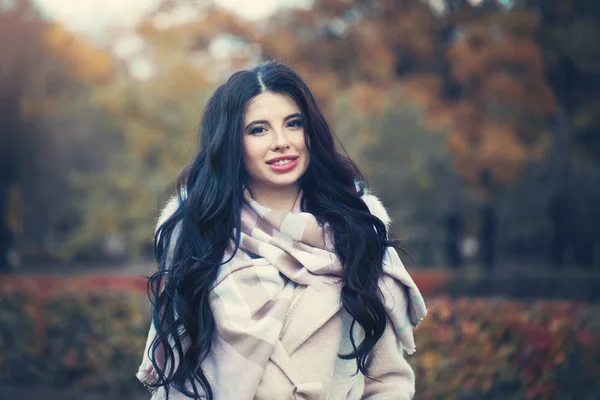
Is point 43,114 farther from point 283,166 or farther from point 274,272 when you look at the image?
point 274,272

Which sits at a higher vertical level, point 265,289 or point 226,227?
point 226,227

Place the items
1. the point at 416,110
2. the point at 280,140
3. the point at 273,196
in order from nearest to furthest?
1. the point at 280,140
2. the point at 273,196
3. the point at 416,110

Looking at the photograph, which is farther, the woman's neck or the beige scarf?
the woman's neck

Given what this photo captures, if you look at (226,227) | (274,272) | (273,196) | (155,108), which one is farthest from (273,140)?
(155,108)

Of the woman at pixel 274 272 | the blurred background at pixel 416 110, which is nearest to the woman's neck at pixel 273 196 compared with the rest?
the woman at pixel 274 272

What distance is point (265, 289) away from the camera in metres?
2.49

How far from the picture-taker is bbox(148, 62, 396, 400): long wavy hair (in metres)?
2.48

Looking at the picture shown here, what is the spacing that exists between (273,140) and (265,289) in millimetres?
498

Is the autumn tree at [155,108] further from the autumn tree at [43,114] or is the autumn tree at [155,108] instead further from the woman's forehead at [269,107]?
the woman's forehead at [269,107]

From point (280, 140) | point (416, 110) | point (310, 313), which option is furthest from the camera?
point (416, 110)

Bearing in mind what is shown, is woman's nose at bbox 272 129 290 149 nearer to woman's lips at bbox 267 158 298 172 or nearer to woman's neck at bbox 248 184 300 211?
woman's lips at bbox 267 158 298 172

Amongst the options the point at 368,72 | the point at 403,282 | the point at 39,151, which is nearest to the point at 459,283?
the point at 368,72

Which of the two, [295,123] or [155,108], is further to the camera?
[155,108]

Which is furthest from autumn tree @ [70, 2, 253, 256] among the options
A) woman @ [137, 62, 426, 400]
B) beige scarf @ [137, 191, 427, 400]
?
beige scarf @ [137, 191, 427, 400]
